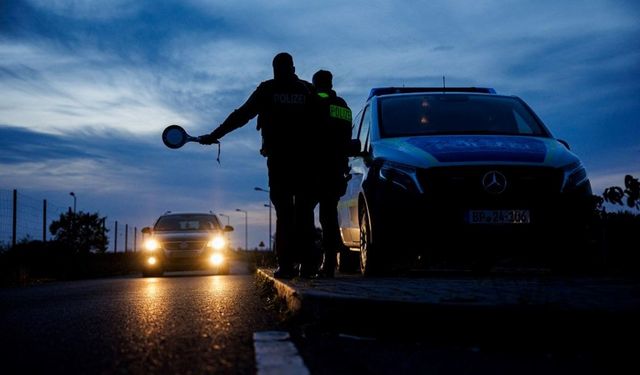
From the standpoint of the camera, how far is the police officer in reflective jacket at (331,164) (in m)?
7.34

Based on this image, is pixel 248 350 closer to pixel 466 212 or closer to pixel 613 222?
pixel 466 212

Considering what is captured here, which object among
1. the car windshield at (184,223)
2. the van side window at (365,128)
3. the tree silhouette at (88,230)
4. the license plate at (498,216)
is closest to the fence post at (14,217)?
the car windshield at (184,223)

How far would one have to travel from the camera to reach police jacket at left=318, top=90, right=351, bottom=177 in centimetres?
730

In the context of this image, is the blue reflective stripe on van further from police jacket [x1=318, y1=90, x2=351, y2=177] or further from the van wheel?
the van wheel

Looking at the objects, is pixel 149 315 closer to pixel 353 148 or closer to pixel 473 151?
pixel 353 148

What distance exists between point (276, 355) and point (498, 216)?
12.9 ft

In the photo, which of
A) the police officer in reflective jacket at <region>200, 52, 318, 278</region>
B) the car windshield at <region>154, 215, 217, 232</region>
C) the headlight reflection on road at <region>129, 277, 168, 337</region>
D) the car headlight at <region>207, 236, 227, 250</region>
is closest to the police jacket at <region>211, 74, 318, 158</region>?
the police officer in reflective jacket at <region>200, 52, 318, 278</region>

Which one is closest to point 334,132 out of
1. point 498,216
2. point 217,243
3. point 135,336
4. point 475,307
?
point 498,216

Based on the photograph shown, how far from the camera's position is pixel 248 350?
3580 mm

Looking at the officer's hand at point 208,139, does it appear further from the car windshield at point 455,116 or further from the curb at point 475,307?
the curb at point 475,307

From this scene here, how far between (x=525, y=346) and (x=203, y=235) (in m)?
16.2

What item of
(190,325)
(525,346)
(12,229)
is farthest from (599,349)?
(12,229)

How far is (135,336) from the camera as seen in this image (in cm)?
422

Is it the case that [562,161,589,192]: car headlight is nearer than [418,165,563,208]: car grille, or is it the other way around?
[418,165,563,208]: car grille
